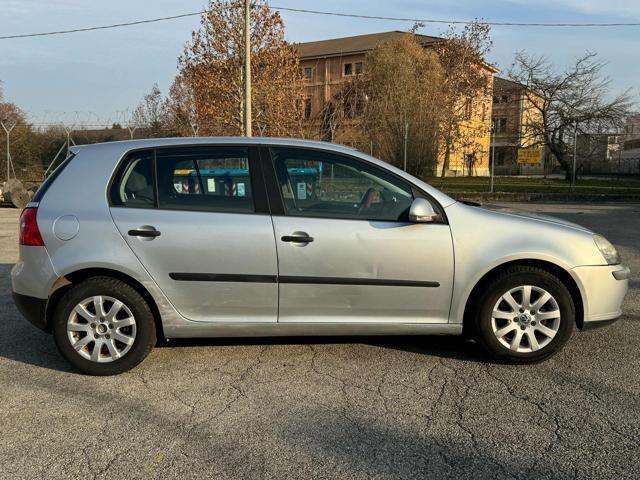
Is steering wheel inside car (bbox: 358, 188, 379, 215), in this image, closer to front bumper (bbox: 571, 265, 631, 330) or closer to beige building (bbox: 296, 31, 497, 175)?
front bumper (bbox: 571, 265, 631, 330)

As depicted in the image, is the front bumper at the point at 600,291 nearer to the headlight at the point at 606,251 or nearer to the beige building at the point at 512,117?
the headlight at the point at 606,251

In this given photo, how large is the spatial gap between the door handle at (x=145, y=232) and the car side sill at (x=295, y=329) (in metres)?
0.68

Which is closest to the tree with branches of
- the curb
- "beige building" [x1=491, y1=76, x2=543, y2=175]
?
the curb

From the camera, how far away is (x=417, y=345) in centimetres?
448

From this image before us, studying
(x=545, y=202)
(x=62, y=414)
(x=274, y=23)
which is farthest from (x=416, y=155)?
(x=62, y=414)

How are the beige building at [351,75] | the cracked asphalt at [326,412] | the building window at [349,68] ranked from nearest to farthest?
the cracked asphalt at [326,412], the beige building at [351,75], the building window at [349,68]

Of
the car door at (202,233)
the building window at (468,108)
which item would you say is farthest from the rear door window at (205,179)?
the building window at (468,108)

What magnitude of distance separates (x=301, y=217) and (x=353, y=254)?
1.51 feet

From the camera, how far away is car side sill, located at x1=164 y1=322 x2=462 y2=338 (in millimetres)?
3930

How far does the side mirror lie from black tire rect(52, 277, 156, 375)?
2.02m

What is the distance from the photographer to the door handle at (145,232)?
3.82m

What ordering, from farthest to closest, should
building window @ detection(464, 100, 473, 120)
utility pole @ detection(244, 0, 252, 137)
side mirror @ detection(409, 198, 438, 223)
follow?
building window @ detection(464, 100, 473, 120) < utility pole @ detection(244, 0, 252, 137) < side mirror @ detection(409, 198, 438, 223)

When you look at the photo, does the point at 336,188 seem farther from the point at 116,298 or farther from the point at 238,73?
the point at 238,73

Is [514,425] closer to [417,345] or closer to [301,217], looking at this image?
[417,345]
